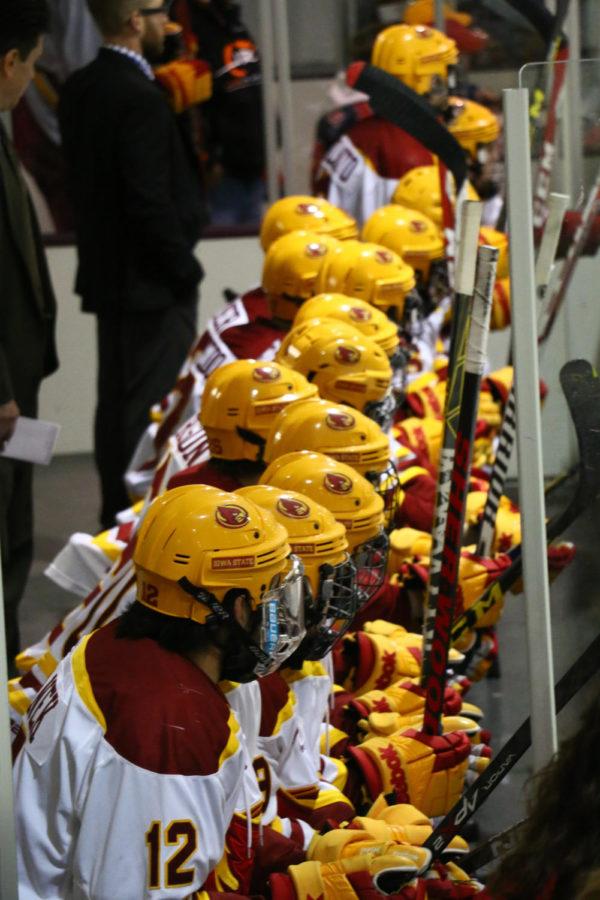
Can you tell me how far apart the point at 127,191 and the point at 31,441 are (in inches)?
72.6

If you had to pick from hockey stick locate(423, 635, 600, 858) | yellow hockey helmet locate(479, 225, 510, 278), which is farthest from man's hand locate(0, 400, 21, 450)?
yellow hockey helmet locate(479, 225, 510, 278)

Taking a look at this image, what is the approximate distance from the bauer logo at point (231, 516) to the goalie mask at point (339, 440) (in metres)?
0.83

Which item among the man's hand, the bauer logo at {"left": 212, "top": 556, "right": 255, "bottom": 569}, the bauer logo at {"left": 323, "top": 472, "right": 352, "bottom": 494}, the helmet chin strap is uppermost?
the bauer logo at {"left": 212, "top": 556, "right": 255, "bottom": 569}

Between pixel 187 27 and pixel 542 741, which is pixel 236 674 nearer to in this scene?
pixel 542 741

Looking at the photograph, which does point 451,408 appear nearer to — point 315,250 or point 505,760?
point 505,760

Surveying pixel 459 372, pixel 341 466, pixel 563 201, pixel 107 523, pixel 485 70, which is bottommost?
pixel 107 523

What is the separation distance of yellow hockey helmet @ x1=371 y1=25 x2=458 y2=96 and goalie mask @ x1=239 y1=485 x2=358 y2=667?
343 cm

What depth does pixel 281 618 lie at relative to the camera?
7.75 ft

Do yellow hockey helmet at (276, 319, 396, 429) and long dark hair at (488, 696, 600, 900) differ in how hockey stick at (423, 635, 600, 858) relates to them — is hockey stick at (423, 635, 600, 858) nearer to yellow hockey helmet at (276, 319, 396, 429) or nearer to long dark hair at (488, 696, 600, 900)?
long dark hair at (488, 696, 600, 900)

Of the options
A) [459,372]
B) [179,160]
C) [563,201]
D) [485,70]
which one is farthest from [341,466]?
[485,70]

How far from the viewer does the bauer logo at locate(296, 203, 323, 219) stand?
503 cm

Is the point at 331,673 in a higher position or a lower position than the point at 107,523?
higher

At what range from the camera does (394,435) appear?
13.8ft

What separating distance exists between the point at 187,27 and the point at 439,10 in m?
1.13
